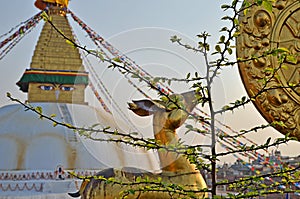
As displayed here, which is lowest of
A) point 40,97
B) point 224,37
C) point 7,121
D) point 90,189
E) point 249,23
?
point 90,189

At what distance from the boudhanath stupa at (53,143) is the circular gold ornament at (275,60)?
4207mm

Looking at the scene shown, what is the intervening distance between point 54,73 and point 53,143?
277 cm

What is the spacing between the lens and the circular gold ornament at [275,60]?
1.80 metres

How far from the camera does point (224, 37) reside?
1.23 metres

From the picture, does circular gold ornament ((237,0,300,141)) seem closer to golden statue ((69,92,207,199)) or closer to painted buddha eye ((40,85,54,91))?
golden statue ((69,92,207,199))

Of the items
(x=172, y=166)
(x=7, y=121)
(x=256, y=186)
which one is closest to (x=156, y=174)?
(x=172, y=166)

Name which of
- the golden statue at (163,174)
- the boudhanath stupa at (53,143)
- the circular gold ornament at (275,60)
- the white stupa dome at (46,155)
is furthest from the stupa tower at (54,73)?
the circular gold ornament at (275,60)

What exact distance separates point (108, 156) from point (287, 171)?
6615 mm

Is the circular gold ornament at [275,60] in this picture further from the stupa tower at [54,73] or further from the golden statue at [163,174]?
the stupa tower at [54,73]

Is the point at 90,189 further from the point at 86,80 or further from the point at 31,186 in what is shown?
the point at 86,80

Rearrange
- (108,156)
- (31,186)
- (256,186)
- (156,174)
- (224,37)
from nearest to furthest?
1. (224,37)
2. (256,186)
3. (156,174)
4. (31,186)
5. (108,156)

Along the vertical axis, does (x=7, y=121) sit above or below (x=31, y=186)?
above

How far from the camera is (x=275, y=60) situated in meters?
1.79

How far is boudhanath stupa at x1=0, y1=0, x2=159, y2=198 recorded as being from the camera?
285 inches
